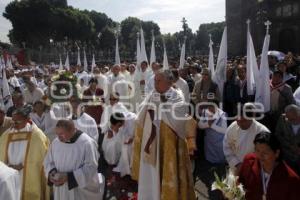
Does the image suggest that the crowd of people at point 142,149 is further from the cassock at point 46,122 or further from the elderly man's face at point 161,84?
the cassock at point 46,122

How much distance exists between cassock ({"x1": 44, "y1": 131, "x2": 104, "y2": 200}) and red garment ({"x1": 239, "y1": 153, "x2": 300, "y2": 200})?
2.09 metres

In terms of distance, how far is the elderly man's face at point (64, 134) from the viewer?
204 inches

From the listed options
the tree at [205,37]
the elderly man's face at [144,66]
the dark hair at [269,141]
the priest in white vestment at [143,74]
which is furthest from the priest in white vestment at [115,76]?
the tree at [205,37]

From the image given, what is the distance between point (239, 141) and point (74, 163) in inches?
84.2

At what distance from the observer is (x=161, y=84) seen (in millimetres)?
5512

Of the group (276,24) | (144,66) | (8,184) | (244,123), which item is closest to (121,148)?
(244,123)

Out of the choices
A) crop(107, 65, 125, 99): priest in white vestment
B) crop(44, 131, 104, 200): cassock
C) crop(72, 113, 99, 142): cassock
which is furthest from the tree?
crop(44, 131, 104, 200): cassock

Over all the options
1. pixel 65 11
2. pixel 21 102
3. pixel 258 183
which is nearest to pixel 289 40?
pixel 65 11

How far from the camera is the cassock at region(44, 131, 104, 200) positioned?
5246 mm

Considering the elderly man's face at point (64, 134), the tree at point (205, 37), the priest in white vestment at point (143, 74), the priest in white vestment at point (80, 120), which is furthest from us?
the tree at point (205, 37)

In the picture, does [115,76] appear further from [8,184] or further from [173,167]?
[8,184]

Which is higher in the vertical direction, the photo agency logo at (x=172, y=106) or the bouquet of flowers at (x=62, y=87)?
the bouquet of flowers at (x=62, y=87)

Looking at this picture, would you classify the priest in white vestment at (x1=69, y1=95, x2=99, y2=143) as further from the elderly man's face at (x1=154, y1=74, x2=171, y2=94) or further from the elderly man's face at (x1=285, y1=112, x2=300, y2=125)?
the elderly man's face at (x1=285, y1=112, x2=300, y2=125)

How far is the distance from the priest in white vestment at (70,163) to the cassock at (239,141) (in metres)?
1.80
